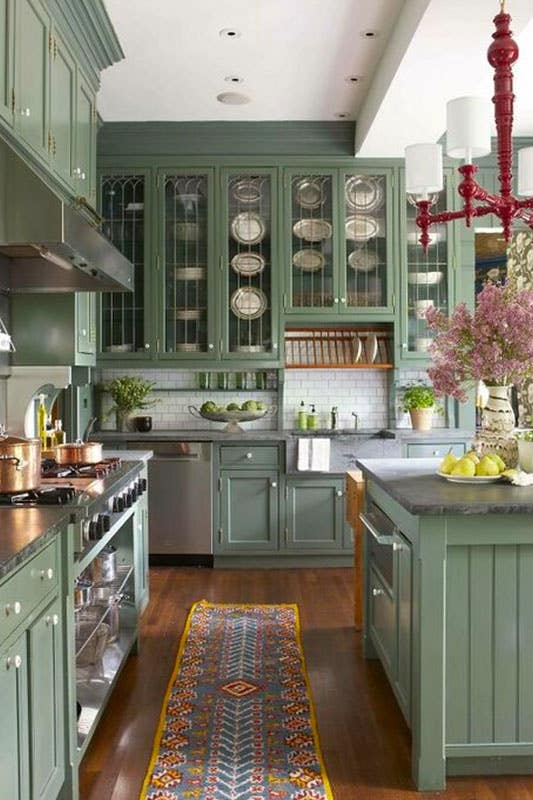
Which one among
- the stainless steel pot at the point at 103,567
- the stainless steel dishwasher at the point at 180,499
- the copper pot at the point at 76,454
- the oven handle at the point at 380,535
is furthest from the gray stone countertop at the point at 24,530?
the stainless steel dishwasher at the point at 180,499

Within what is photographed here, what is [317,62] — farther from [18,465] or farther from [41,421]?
[18,465]

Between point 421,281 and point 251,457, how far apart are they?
185 cm

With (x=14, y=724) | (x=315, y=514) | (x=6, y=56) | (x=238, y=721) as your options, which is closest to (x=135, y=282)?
(x=315, y=514)

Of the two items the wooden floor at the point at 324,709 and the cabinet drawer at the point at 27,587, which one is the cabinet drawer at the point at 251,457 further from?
the cabinet drawer at the point at 27,587

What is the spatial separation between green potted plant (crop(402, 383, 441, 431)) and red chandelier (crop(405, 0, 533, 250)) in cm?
282

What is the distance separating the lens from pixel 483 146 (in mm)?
2816

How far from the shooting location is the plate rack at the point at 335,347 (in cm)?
607

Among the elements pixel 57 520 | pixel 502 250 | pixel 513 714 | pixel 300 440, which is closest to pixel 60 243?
pixel 57 520

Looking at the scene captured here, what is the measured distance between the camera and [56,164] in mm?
3678

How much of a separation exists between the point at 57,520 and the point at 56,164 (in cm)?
207

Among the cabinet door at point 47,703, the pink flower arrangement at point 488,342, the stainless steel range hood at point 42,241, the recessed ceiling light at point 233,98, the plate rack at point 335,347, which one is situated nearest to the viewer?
the cabinet door at point 47,703

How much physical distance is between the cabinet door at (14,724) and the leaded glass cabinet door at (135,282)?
408 centimetres

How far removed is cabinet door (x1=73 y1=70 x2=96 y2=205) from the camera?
411cm

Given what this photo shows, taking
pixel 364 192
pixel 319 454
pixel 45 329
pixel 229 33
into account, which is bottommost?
pixel 319 454
